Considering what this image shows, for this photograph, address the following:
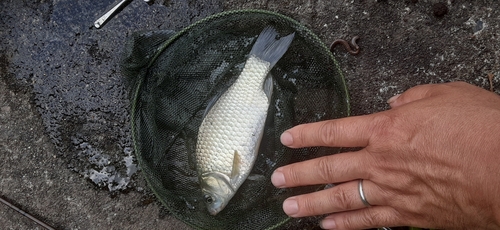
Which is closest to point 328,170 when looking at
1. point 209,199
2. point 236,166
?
point 236,166

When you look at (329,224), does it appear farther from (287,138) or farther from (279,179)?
(287,138)

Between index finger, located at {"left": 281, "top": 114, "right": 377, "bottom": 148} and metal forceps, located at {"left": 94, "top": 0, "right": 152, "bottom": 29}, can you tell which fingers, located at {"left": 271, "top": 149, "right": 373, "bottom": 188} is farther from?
metal forceps, located at {"left": 94, "top": 0, "right": 152, "bottom": 29}

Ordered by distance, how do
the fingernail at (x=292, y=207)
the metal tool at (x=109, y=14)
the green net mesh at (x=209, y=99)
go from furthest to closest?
the metal tool at (x=109, y=14) < the green net mesh at (x=209, y=99) < the fingernail at (x=292, y=207)

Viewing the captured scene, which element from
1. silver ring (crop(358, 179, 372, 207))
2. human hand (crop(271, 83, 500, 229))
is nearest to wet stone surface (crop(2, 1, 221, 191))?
human hand (crop(271, 83, 500, 229))

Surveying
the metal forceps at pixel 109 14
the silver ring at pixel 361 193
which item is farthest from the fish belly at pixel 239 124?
the metal forceps at pixel 109 14

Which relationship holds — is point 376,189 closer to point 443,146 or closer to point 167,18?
point 443,146

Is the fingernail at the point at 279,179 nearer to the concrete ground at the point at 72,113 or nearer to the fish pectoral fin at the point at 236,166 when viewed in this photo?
the fish pectoral fin at the point at 236,166
